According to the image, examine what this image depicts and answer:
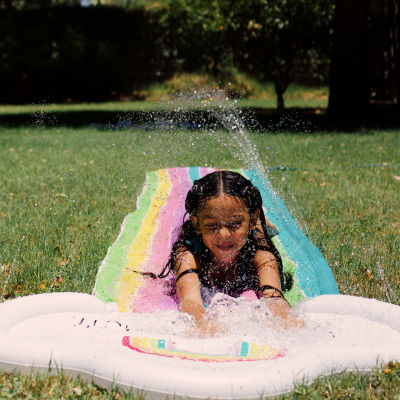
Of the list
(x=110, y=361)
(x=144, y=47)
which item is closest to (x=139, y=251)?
(x=110, y=361)

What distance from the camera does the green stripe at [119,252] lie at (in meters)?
2.86

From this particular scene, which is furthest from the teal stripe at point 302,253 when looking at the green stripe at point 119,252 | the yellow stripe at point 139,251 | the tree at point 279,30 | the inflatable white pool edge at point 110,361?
the tree at point 279,30

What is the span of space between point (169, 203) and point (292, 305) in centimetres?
180

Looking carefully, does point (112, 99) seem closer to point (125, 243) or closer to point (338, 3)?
point (338, 3)

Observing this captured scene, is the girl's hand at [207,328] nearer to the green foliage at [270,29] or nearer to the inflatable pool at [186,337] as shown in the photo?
the inflatable pool at [186,337]

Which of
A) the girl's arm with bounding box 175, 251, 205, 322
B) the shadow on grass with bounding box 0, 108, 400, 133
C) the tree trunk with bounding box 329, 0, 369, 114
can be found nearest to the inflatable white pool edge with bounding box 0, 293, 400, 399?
the girl's arm with bounding box 175, 251, 205, 322

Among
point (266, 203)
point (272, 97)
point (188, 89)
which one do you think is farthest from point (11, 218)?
point (272, 97)

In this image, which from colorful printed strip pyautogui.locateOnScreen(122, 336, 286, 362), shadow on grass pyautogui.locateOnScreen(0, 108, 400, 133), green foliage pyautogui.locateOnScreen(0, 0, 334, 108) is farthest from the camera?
green foliage pyautogui.locateOnScreen(0, 0, 334, 108)

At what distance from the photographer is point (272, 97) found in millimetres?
19156

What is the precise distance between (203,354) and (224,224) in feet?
2.25

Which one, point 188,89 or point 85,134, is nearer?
point 85,134

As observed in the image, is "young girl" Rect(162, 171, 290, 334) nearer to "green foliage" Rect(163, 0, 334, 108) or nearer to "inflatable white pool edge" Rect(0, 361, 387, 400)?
"inflatable white pool edge" Rect(0, 361, 387, 400)

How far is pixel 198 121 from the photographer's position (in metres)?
9.84

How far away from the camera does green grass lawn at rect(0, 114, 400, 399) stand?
2.79m
